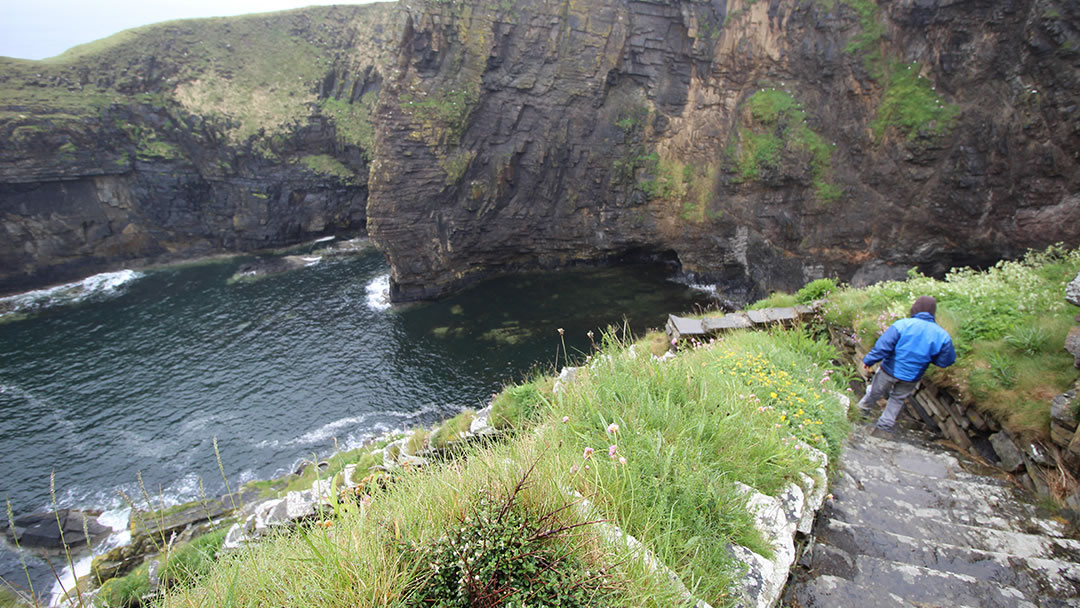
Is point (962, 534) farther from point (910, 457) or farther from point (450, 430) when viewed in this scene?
point (450, 430)

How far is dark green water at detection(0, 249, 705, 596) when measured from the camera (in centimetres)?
2286

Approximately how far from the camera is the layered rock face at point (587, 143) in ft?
85.7

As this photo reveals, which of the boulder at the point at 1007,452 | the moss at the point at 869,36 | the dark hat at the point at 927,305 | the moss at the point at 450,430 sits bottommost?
the moss at the point at 450,430

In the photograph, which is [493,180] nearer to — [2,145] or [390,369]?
[390,369]

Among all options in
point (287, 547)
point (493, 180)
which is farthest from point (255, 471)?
point (493, 180)

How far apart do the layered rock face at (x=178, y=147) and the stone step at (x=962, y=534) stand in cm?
A: 5227

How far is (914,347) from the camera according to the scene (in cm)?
688

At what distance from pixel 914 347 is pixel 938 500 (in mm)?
2634

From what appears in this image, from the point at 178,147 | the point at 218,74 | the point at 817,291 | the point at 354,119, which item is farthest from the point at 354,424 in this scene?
the point at 218,74

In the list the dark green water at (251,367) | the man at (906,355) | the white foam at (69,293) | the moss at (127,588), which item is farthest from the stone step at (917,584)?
the white foam at (69,293)

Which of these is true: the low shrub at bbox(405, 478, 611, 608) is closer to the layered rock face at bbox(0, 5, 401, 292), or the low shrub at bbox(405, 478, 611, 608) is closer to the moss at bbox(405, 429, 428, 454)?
the moss at bbox(405, 429, 428, 454)

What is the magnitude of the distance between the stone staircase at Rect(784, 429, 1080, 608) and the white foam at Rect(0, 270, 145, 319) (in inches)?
2154

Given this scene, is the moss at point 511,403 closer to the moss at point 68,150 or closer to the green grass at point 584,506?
the green grass at point 584,506

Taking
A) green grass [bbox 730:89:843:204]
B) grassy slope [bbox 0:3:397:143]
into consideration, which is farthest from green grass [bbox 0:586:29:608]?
grassy slope [bbox 0:3:397:143]
